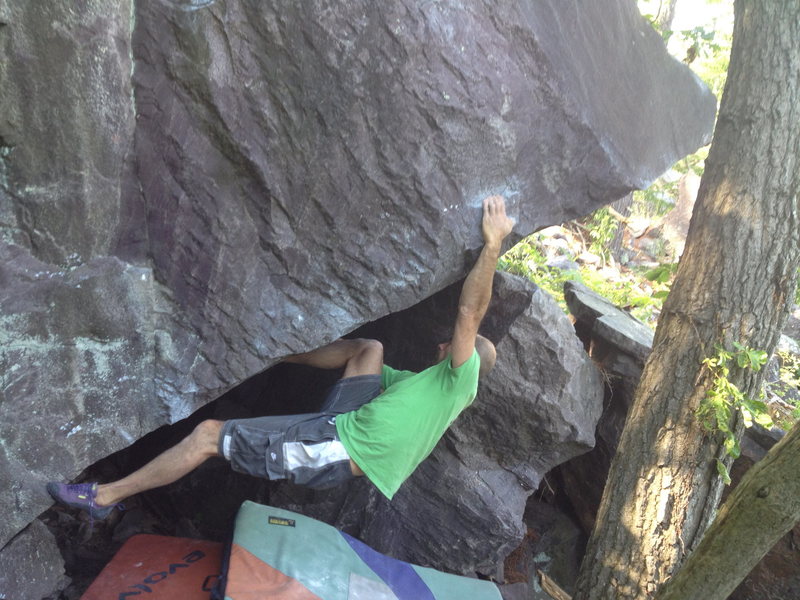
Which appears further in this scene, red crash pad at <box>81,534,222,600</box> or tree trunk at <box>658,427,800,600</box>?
red crash pad at <box>81,534,222,600</box>

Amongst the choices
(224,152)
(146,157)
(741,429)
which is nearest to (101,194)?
(146,157)

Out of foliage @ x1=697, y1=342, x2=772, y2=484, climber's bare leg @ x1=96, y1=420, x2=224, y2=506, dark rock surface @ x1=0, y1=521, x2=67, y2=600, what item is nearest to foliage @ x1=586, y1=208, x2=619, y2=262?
foliage @ x1=697, y1=342, x2=772, y2=484

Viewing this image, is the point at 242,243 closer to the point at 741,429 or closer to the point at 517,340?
the point at 517,340

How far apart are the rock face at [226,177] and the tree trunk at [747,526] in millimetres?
1529

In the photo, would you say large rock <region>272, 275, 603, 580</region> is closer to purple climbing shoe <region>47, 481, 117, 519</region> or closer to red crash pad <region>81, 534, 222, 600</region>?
red crash pad <region>81, 534, 222, 600</region>

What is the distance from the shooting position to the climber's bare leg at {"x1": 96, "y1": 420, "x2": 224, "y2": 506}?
9.09 ft

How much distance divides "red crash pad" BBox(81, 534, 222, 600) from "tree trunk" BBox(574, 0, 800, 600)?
2222 millimetres

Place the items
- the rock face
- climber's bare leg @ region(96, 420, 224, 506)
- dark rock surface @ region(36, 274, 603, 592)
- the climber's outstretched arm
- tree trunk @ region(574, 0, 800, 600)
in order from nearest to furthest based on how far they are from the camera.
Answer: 1. the rock face
2. climber's bare leg @ region(96, 420, 224, 506)
3. the climber's outstretched arm
4. tree trunk @ region(574, 0, 800, 600)
5. dark rock surface @ region(36, 274, 603, 592)

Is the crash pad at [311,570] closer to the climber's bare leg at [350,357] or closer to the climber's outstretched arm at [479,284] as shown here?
the climber's bare leg at [350,357]

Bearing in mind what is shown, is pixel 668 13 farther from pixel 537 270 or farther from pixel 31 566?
pixel 31 566

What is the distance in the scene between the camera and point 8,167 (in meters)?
2.21

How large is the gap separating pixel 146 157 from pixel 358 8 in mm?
1011

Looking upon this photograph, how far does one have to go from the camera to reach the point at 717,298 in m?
3.75

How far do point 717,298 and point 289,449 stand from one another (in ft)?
8.29
